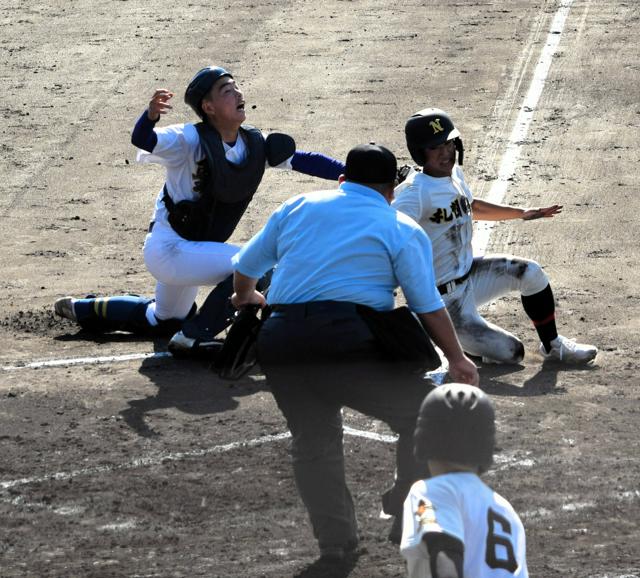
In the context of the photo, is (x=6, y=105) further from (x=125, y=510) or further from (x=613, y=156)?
(x=125, y=510)

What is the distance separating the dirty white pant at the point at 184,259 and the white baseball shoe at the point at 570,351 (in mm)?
1884

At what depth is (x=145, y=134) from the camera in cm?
782

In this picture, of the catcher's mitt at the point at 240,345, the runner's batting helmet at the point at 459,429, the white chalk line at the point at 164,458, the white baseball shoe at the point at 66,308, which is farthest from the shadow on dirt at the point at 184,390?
the runner's batting helmet at the point at 459,429

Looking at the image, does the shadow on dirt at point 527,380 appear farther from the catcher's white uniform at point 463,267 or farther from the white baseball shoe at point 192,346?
the white baseball shoe at point 192,346

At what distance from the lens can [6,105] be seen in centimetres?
1426

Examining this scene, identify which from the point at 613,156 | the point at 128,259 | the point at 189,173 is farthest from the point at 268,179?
the point at 189,173

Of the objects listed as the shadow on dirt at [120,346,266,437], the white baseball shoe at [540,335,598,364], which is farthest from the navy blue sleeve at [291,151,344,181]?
the white baseball shoe at [540,335,598,364]

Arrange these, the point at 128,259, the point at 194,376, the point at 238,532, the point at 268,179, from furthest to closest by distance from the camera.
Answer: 1. the point at 268,179
2. the point at 128,259
3. the point at 194,376
4. the point at 238,532

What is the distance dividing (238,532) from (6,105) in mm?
9165

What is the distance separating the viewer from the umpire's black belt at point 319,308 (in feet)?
17.9

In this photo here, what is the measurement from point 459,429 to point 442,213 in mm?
3780

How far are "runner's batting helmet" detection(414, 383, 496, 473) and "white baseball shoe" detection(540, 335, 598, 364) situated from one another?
3984 millimetres

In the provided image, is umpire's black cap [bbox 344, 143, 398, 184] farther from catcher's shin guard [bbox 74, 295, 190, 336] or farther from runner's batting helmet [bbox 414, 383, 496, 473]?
catcher's shin guard [bbox 74, 295, 190, 336]

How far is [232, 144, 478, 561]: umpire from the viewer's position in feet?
17.8
